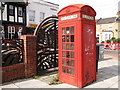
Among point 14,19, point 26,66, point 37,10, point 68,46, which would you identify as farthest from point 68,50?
point 37,10

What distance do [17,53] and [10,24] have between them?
12.3 meters

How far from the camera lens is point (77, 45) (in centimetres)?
379

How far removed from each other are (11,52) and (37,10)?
16262mm

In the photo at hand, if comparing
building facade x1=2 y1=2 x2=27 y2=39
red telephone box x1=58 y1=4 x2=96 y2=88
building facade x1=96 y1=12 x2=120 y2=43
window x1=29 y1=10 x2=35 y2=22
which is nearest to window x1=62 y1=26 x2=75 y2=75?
red telephone box x1=58 y1=4 x2=96 y2=88

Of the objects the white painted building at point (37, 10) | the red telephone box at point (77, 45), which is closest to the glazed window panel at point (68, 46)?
the red telephone box at point (77, 45)

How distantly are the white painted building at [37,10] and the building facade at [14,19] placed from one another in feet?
3.69

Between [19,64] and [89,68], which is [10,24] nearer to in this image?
[19,64]

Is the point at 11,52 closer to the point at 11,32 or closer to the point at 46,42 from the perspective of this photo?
the point at 46,42

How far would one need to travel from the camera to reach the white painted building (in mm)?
18359

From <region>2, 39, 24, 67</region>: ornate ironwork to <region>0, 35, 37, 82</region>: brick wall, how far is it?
0.56ft

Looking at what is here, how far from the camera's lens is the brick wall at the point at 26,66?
14.1 ft

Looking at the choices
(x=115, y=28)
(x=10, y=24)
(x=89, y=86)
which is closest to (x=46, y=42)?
(x=89, y=86)

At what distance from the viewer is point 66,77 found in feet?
13.8

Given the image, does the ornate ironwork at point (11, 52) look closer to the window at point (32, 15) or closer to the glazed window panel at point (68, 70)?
the glazed window panel at point (68, 70)
